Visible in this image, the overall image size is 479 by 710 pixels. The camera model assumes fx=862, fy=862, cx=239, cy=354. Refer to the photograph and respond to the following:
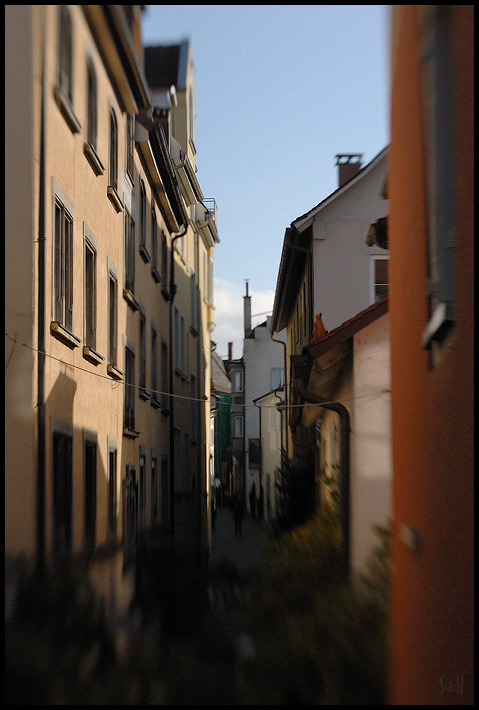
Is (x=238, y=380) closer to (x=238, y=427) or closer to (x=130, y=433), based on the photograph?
(x=238, y=427)

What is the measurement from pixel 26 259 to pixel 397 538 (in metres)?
4.34

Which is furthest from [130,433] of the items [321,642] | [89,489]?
[321,642]

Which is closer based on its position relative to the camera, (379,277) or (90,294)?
(90,294)

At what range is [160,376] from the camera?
1939 cm

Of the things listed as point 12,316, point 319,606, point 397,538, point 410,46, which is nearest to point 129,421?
point 12,316

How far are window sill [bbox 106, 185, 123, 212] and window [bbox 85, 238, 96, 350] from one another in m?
1.36

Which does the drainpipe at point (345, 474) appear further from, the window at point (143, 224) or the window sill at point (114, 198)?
the window at point (143, 224)

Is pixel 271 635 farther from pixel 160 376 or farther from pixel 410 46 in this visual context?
pixel 160 376

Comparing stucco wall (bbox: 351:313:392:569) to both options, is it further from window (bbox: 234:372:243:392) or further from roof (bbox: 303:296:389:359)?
window (bbox: 234:372:243:392)

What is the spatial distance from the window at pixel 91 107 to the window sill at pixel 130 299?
319 cm

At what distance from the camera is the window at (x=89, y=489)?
1034 cm

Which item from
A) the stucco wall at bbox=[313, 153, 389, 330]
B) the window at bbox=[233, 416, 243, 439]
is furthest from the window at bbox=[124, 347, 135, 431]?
the window at bbox=[233, 416, 243, 439]

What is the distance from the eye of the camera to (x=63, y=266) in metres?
9.55

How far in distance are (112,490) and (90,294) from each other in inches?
119
